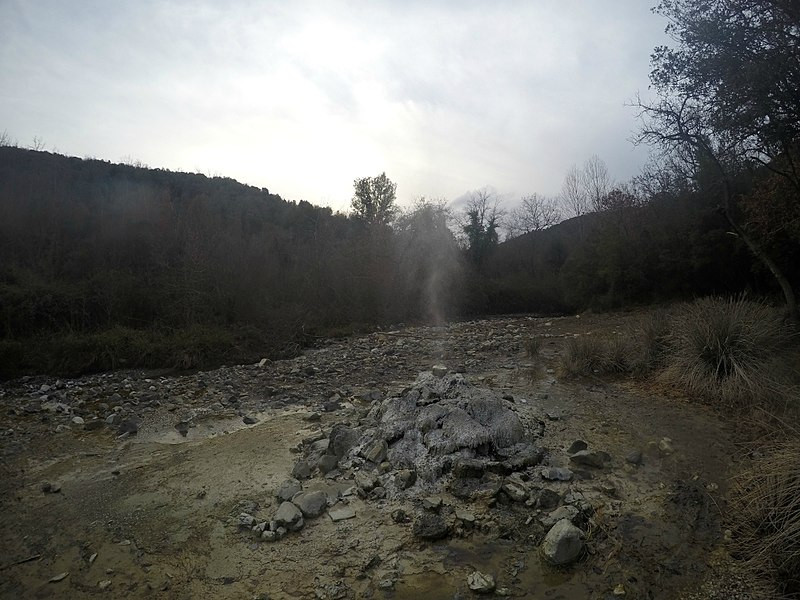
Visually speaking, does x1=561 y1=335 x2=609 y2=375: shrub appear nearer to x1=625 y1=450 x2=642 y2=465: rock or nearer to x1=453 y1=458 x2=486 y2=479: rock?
x1=625 y1=450 x2=642 y2=465: rock

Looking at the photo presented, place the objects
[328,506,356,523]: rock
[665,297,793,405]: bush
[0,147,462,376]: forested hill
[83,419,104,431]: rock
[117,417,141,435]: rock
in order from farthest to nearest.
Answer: [0,147,462,376]: forested hill, [83,419,104,431]: rock, [117,417,141,435]: rock, [665,297,793,405]: bush, [328,506,356,523]: rock

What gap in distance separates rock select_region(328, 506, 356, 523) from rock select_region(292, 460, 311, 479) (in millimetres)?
742

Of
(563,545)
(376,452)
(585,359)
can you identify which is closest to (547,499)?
(563,545)

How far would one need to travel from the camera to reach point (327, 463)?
4641 mm

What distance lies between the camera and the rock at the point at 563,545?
3049 millimetres

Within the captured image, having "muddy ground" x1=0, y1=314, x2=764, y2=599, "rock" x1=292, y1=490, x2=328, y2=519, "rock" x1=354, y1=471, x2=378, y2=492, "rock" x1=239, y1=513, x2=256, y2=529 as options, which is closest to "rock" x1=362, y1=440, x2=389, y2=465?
"rock" x1=354, y1=471, x2=378, y2=492

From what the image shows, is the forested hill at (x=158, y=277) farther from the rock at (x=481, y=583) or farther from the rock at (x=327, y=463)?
the rock at (x=481, y=583)

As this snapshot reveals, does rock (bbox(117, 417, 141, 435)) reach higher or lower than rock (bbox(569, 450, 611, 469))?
lower

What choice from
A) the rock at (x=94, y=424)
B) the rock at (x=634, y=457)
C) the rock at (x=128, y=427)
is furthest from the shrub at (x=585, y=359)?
the rock at (x=94, y=424)

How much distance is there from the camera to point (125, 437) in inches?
250

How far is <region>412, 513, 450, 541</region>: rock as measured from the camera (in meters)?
3.40

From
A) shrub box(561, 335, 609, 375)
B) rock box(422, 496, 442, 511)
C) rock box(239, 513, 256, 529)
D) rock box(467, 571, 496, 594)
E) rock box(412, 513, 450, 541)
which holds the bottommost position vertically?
rock box(239, 513, 256, 529)

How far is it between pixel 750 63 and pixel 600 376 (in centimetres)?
491

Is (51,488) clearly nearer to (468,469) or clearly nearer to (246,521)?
(246,521)
